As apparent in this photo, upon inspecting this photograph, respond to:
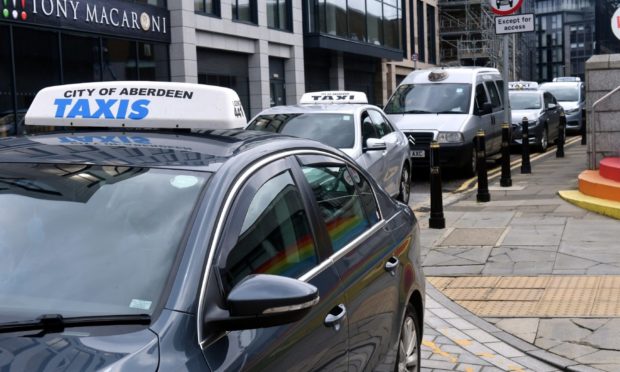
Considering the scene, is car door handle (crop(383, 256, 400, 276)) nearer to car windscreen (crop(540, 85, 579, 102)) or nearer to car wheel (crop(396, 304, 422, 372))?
car wheel (crop(396, 304, 422, 372))

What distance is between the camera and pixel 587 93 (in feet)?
39.1

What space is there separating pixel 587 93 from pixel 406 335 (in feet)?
29.5

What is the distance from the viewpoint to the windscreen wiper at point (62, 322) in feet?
7.11

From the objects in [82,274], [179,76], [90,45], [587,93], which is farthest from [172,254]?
[179,76]

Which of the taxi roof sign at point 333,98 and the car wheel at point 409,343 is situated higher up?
the taxi roof sign at point 333,98

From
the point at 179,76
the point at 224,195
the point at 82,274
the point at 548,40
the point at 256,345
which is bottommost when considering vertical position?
the point at 256,345

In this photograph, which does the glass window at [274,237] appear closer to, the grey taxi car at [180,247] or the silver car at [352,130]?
the grey taxi car at [180,247]

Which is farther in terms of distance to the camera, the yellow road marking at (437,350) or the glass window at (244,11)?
the glass window at (244,11)

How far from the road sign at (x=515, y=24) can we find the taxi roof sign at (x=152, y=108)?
37.0 feet

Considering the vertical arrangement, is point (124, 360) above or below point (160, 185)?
below

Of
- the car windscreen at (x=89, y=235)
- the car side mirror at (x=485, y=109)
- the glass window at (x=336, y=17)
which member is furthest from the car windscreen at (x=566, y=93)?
the car windscreen at (x=89, y=235)

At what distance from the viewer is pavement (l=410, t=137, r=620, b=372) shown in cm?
509

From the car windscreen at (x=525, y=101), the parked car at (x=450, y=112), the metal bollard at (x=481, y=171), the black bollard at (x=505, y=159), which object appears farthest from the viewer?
the car windscreen at (x=525, y=101)

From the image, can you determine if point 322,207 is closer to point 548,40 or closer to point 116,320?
point 116,320
